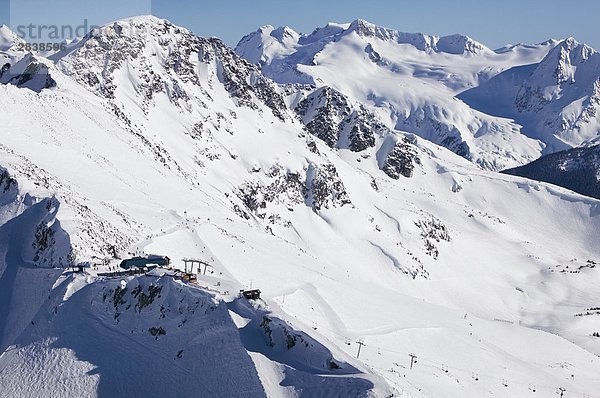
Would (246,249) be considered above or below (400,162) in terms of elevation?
below

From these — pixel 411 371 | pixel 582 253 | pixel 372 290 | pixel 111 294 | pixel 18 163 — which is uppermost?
pixel 18 163

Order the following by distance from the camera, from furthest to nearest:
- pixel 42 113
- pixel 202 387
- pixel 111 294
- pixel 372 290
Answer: pixel 42 113 → pixel 372 290 → pixel 111 294 → pixel 202 387

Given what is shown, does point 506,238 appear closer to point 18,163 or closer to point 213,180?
point 213,180

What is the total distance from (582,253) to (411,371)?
140 meters

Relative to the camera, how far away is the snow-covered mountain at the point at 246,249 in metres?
26.3

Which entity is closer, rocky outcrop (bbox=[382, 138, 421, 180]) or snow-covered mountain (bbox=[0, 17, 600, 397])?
snow-covered mountain (bbox=[0, 17, 600, 397])

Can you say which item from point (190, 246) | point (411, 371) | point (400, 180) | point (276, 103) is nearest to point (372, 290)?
point (190, 246)

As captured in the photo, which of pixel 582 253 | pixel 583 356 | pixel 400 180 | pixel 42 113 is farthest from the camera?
pixel 400 180

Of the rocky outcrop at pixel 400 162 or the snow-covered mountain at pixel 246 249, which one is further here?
the rocky outcrop at pixel 400 162

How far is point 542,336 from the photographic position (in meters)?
60.2

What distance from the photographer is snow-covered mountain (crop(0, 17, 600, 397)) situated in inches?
1035

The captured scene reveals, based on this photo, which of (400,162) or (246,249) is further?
(400,162)

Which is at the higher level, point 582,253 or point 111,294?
point 111,294

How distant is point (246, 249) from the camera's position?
5509 cm
